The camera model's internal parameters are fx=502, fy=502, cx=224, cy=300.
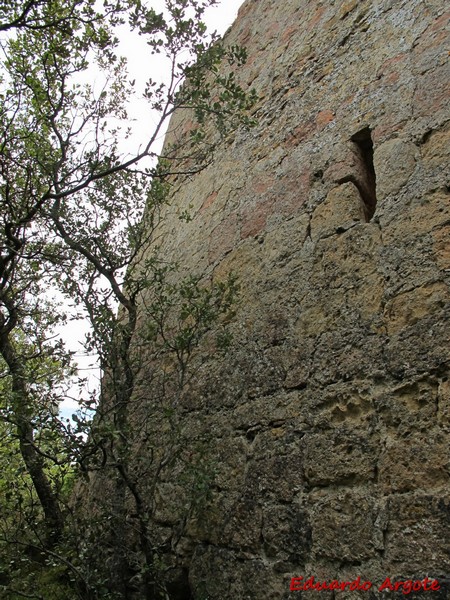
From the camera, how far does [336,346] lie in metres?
2.21

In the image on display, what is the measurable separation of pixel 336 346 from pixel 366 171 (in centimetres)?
104

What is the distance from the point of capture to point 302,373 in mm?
2314

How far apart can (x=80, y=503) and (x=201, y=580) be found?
1.76m

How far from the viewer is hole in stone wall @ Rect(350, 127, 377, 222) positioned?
2592mm

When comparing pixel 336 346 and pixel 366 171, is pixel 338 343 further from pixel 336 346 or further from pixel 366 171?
pixel 366 171

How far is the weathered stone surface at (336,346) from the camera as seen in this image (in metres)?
1.82

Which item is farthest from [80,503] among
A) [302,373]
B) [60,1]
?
[60,1]

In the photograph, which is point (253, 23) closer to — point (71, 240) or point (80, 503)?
point (71, 240)
